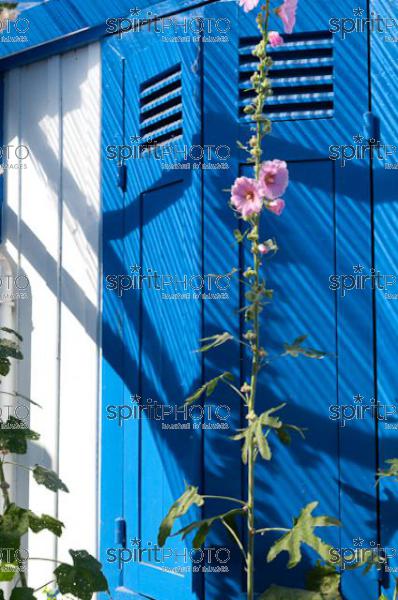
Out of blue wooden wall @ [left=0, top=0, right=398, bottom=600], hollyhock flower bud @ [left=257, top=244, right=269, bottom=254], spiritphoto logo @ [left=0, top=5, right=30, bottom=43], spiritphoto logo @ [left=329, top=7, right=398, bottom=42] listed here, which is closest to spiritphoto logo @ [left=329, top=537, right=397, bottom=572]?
blue wooden wall @ [left=0, top=0, right=398, bottom=600]

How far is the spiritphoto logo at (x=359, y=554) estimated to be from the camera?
3.69 metres

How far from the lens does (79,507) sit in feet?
15.5

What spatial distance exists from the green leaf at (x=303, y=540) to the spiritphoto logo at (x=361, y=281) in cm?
92

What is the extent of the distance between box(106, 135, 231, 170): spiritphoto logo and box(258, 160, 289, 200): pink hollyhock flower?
63cm

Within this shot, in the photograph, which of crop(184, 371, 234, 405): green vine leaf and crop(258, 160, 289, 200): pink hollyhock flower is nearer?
crop(258, 160, 289, 200): pink hollyhock flower

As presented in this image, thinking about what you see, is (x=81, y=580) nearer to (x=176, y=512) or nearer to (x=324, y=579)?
(x=176, y=512)

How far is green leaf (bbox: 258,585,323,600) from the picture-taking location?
347 cm

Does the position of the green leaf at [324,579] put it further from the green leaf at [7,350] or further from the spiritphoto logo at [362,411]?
the green leaf at [7,350]

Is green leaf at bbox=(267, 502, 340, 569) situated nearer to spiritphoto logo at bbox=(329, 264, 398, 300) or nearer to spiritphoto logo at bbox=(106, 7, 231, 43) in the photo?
spiritphoto logo at bbox=(329, 264, 398, 300)

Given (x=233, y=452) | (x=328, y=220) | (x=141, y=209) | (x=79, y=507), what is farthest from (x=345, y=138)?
(x=79, y=507)

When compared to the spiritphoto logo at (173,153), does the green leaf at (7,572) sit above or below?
below

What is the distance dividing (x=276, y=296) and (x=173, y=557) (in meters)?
1.18

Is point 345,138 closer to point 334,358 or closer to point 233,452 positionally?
point 334,358

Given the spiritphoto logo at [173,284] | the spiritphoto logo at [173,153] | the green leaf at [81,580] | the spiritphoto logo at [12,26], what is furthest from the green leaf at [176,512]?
the spiritphoto logo at [12,26]
